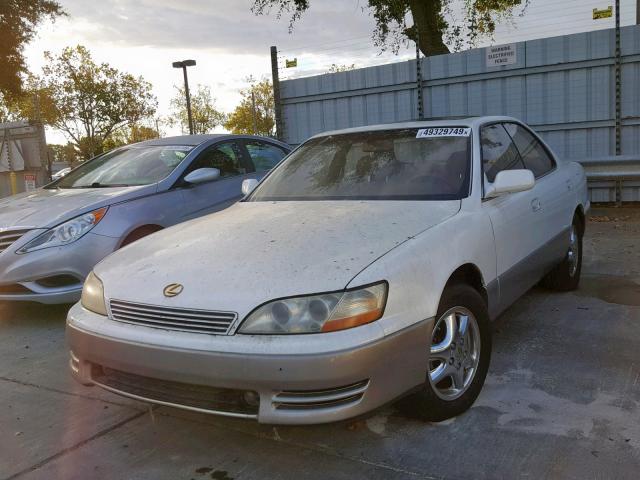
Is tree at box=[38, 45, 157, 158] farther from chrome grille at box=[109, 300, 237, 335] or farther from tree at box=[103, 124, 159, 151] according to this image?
chrome grille at box=[109, 300, 237, 335]

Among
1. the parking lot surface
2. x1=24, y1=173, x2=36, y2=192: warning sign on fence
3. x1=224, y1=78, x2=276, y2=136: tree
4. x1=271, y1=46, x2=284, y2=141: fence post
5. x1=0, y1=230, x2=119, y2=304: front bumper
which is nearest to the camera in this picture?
the parking lot surface

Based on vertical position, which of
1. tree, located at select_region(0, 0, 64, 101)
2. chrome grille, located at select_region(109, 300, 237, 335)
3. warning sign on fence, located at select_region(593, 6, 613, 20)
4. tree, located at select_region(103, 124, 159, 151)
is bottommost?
chrome grille, located at select_region(109, 300, 237, 335)

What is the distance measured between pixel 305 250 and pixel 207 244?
564mm

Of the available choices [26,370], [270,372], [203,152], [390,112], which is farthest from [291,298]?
[390,112]

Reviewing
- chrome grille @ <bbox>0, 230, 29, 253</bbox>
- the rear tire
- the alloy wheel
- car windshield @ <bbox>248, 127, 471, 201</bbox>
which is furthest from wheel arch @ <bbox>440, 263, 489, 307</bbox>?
chrome grille @ <bbox>0, 230, 29, 253</bbox>

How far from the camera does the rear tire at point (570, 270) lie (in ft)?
16.1

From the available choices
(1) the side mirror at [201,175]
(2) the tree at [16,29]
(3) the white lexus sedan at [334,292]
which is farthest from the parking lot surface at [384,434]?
(2) the tree at [16,29]

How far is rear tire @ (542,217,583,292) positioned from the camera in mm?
4902

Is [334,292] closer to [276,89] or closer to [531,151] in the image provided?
[531,151]

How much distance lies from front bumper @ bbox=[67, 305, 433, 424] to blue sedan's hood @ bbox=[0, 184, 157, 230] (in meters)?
2.60

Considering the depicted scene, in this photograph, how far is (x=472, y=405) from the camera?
302 centimetres

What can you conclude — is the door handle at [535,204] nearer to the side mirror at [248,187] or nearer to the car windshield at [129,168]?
the side mirror at [248,187]

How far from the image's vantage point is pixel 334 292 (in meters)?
2.37

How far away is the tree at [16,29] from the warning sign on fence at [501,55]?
14276 millimetres
